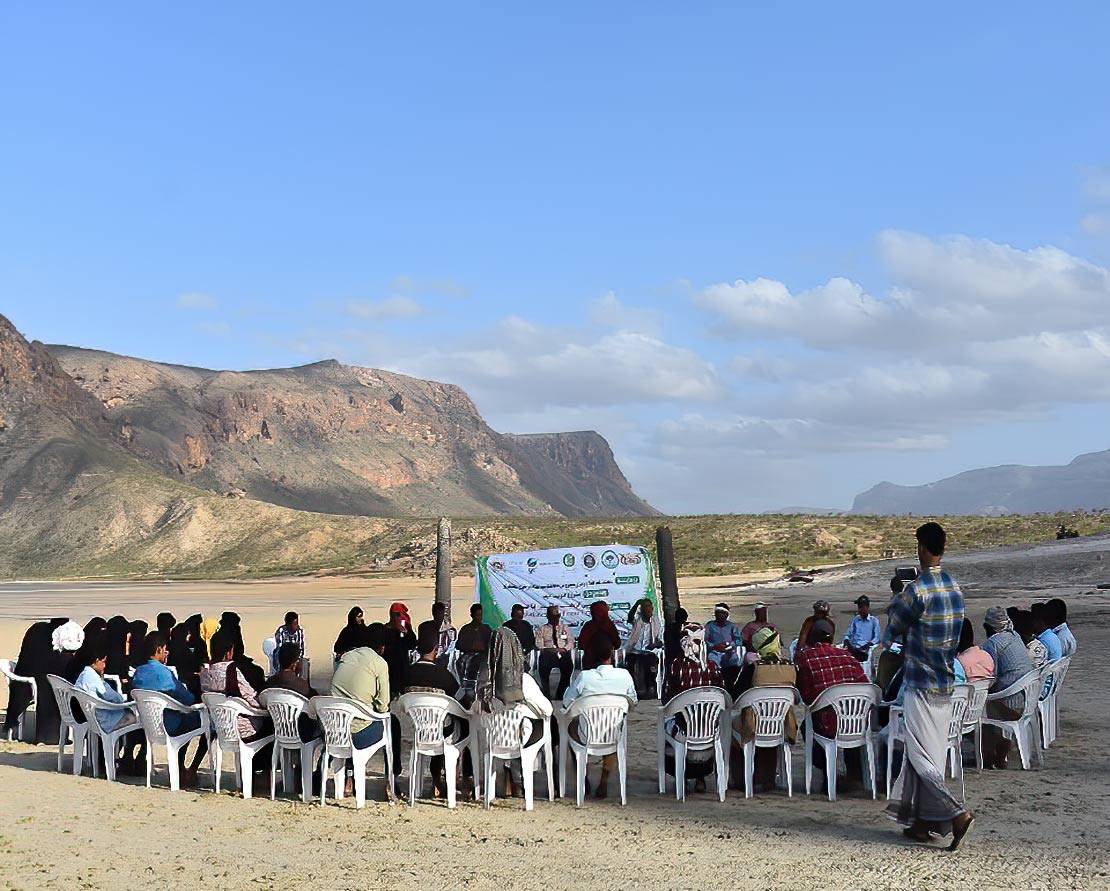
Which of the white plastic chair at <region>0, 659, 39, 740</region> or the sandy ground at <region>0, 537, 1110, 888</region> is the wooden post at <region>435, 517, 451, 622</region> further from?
the sandy ground at <region>0, 537, 1110, 888</region>

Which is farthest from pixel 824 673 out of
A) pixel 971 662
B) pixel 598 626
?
pixel 598 626

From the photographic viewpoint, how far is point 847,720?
8820 millimetres

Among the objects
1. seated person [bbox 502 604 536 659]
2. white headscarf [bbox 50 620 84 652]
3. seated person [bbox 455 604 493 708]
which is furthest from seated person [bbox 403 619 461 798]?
white headscarf [bbox 50 620 84 652]

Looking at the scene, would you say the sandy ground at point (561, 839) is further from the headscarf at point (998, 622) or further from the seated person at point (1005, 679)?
the headscarf at point (998, 622)

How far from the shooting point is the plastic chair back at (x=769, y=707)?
347 inches

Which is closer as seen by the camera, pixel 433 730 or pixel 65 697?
pixel 433 730

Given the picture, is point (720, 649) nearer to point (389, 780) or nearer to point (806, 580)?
point (389, 780)

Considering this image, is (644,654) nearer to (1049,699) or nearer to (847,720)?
(1049,699)

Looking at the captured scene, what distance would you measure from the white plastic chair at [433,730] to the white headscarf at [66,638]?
458 cm

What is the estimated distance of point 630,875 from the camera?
6.80 metres

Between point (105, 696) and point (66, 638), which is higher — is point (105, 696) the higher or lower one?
the lower one

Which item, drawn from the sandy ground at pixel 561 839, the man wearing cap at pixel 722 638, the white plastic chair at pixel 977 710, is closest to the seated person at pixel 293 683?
the sandy ground at pixel 561 839

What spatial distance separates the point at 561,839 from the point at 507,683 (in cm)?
129

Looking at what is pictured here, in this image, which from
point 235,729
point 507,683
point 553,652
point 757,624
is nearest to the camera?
point 507,683
